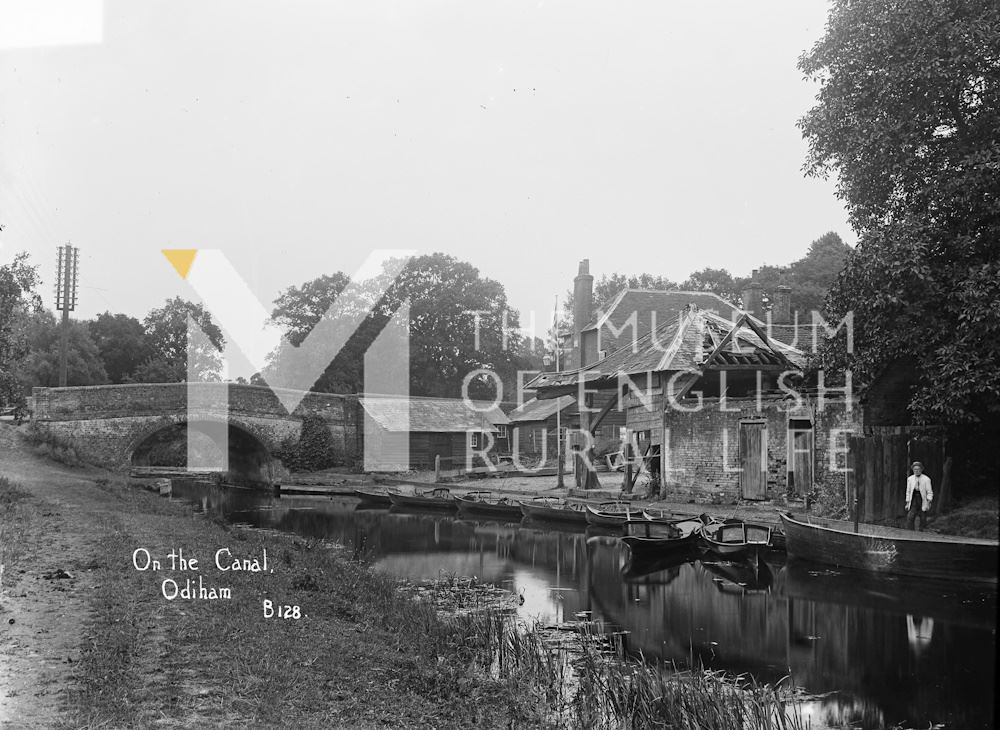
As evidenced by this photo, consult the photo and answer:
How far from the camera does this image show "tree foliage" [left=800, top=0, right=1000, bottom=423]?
15.1 metres

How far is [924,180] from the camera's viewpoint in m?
16.4

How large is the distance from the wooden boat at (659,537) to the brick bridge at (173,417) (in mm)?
26192

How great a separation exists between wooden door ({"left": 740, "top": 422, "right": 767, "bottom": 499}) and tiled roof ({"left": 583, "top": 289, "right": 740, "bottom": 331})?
14971mm

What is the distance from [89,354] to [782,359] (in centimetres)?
5322

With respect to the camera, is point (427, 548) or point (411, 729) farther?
point (427, 548)

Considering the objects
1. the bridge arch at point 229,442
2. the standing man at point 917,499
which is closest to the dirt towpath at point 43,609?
the standing man at point 917,499

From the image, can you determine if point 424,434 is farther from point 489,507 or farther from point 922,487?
point 922,487

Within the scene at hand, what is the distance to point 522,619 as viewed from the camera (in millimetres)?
11664

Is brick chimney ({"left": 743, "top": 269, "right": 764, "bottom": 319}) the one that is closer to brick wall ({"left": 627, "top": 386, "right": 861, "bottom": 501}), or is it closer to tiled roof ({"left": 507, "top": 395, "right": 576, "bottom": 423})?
tiled roof ({"left": 507, "top": 395, "right": 576, "bottom": 423})

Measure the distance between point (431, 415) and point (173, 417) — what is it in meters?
13.1

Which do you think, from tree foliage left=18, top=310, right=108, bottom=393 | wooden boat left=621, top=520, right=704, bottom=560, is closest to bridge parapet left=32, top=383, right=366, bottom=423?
tree foliage left=18, top=310, right=108, bottom=393

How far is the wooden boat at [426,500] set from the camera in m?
28.2

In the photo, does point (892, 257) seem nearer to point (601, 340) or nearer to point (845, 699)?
point (845, 699)

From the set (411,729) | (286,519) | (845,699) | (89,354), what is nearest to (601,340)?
(286,519)
